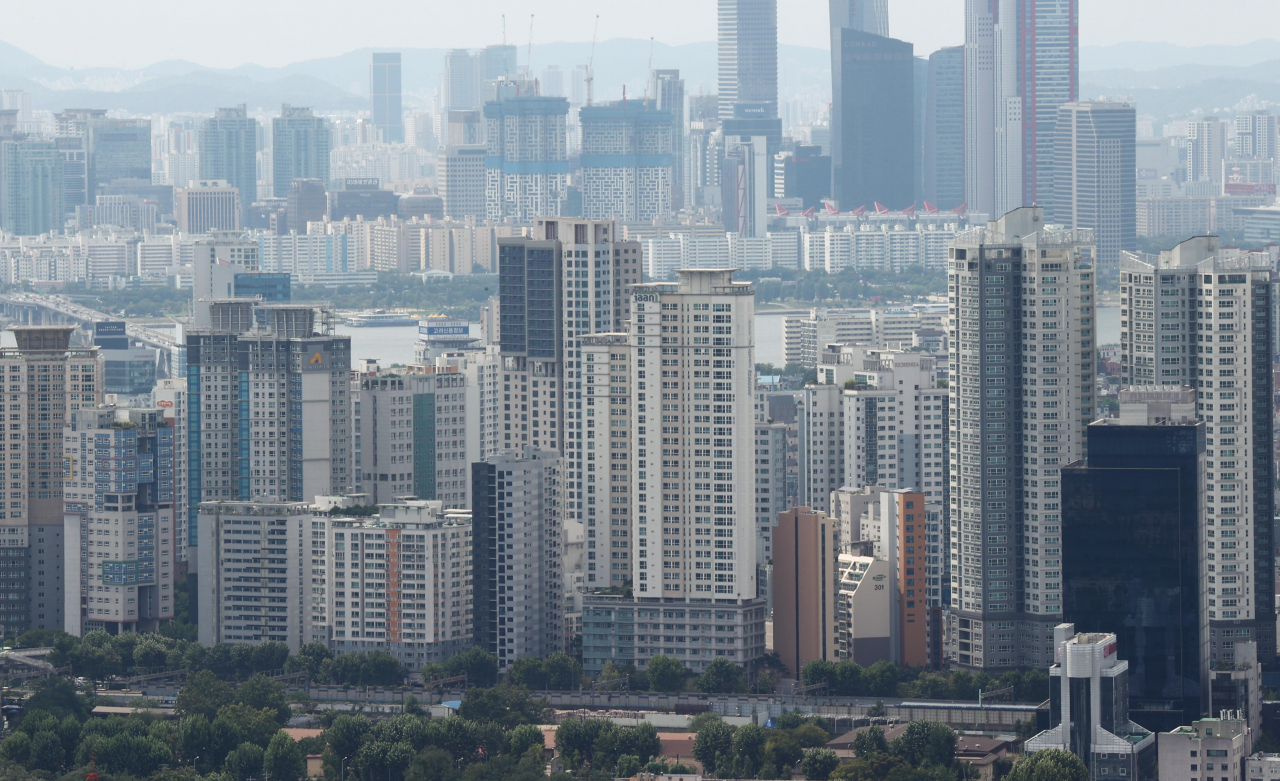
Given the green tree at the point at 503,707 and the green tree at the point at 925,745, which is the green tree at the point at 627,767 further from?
the green tree at the point at 925,745

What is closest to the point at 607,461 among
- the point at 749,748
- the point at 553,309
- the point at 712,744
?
the point at 553,309

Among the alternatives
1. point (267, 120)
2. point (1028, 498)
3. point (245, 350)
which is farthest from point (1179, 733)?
point (267, 120)

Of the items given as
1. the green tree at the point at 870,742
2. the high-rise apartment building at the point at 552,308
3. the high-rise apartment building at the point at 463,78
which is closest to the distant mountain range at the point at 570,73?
the high-rise apartment building at the point at 463,78

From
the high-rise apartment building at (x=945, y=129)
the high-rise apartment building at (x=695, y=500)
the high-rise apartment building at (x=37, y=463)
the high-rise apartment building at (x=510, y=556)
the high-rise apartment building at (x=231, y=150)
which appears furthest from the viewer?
the high-rise apartment building at (x=231, y=150)

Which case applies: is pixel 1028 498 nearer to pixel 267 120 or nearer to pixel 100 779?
pixel 100 779

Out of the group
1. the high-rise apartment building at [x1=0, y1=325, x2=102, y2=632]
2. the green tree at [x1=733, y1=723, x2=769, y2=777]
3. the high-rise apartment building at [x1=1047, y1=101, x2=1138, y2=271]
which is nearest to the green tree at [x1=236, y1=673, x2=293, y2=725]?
the green tree at [x1=733, y1=723, x2=769, y2=777]
